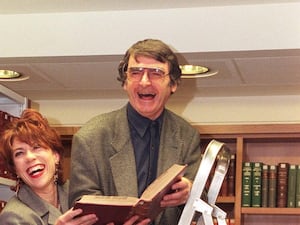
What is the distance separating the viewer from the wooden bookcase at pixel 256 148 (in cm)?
322

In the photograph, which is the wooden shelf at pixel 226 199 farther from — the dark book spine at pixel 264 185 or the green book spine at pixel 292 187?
the green book spine at pixel 292 187

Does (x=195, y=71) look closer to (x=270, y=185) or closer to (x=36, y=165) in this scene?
(x=270, y=185)

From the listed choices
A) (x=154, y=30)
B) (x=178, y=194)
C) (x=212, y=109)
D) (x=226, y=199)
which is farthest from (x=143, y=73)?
(x=212, y=109)

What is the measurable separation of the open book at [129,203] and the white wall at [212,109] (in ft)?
6.45

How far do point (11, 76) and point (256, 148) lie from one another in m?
1.33

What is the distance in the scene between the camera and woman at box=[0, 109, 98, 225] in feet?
6.91

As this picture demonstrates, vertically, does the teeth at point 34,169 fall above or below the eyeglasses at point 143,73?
below

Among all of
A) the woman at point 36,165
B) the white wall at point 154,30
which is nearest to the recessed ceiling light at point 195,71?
the white wall at point 154,30

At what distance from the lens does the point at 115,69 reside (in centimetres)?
280

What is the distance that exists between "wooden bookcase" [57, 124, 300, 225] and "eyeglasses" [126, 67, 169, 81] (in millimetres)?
1589

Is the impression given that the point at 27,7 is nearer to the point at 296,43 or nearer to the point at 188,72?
the point at 188,72

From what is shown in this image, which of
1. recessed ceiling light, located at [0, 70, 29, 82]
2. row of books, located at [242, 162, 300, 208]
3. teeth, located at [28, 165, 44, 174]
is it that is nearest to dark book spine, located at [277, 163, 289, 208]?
row of books, located at [242, 162, 300, 208]

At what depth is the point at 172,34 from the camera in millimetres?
2496

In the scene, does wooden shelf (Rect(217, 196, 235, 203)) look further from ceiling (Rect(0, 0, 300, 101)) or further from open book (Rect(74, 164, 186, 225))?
open book (Rect(74, 164, 186, 225))
